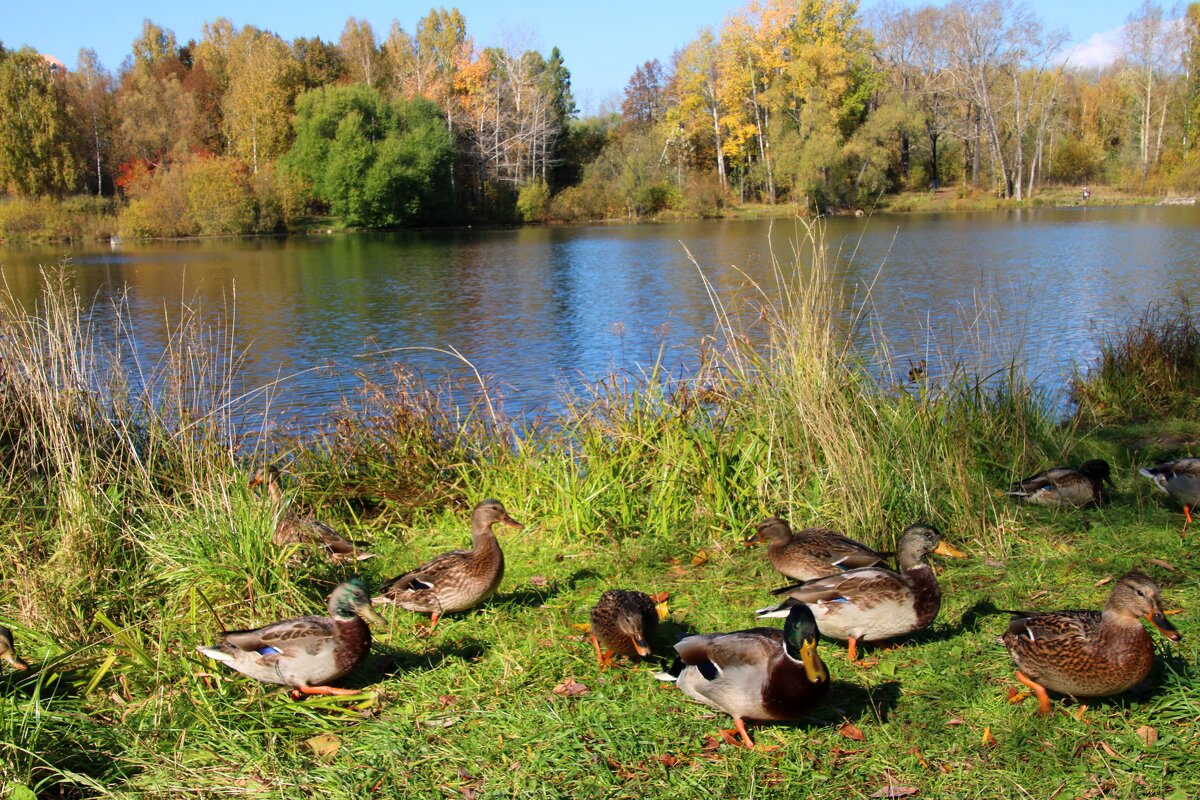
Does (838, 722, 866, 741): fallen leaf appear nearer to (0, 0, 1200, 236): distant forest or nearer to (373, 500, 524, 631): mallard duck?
(373, 500, 524, 631): mallard duck

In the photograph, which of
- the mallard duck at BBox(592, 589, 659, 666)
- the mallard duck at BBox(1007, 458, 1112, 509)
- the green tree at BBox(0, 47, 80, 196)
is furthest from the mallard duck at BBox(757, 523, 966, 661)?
the green tree at BBox(0, 47, 80, 196)

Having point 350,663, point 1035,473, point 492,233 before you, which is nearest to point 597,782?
point 350,663

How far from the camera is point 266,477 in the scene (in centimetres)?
575

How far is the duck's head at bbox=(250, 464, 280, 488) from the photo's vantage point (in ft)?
18.8

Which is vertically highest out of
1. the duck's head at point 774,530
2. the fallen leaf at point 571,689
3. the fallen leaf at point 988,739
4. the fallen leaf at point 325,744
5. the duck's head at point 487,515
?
the duck's head at point 487,515

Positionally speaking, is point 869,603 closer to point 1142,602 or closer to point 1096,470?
point 1142,602

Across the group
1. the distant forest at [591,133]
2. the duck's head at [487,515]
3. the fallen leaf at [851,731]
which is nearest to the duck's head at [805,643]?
the fallen leaf at [851,731]

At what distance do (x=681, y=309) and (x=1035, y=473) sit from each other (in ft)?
50.4

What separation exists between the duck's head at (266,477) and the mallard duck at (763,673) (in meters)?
2.93

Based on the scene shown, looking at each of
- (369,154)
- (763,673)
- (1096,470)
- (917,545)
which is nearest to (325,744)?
(763,673)

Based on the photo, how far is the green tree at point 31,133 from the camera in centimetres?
5212

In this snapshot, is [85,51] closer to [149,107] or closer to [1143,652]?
[149,107]

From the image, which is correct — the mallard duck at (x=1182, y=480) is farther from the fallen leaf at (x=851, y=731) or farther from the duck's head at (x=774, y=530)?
the fallen leaf at (x=851, y=731)

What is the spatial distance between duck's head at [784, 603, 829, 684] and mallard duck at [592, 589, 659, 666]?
732 mm
